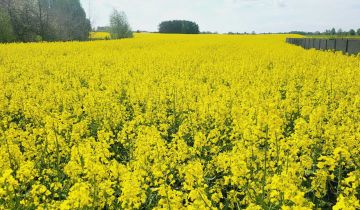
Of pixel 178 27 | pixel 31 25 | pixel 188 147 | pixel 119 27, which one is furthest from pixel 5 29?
pixel 178 27

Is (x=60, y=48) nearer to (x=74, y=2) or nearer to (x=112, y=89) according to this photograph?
(x=112, y=89)

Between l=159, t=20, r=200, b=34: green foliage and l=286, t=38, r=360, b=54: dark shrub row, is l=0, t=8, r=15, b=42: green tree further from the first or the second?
l=159, t=20, r=200, b=34: green foliage

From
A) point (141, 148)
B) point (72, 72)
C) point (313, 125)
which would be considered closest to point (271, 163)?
point (313, 125)

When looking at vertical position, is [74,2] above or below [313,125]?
above

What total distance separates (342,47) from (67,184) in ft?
67.8

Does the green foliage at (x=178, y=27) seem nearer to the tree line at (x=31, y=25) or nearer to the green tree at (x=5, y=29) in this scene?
the tree line at (x=31, y=25)

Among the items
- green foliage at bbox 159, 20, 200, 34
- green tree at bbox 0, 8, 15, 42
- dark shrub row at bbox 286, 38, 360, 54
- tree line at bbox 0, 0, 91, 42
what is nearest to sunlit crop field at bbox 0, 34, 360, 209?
dark shrub row at bbox 286, 38, 360, 54

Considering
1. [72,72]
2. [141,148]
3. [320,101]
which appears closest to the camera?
[141,148]

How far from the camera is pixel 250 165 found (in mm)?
4727

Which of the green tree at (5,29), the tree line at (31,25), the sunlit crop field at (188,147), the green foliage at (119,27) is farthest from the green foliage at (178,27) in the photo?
the sunlit crop field at (188,147)

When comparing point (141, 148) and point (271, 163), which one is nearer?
point (271, 163)

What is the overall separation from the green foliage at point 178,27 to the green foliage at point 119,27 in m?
23.6

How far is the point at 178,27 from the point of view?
8638 cm

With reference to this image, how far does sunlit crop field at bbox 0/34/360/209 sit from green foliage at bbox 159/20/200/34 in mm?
73561
